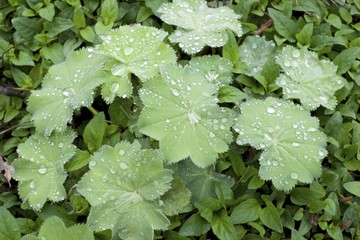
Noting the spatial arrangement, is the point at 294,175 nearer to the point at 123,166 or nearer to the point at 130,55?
the point at 123,166

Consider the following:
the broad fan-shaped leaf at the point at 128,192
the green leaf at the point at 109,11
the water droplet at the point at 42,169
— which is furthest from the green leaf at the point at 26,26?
the broad fan-shaped leaf at the point at 128,192

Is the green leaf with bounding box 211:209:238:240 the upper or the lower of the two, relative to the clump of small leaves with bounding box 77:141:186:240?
lower

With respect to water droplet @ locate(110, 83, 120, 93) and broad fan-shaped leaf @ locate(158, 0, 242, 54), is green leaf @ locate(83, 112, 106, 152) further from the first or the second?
broad fan-shaped leaf @ locate(158, 0, 242, 54)

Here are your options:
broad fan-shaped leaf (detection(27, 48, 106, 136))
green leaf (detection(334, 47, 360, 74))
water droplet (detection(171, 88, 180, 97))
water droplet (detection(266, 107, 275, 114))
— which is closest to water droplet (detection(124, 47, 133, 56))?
broad fan-shaped leaf (detection(27, 48, 106, 136))

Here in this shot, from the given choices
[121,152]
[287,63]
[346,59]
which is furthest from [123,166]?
[346,59]

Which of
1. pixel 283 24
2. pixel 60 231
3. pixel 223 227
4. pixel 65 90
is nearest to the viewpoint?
pixel 60 231

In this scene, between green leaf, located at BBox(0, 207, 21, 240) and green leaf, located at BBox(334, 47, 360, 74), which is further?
green leaf, located at BBox(334, 47, 360, 74)
